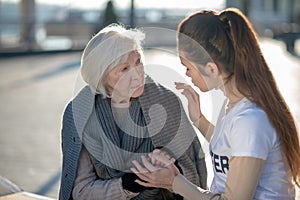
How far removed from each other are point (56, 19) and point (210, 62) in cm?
2632

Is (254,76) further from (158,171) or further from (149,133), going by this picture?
(149,133)

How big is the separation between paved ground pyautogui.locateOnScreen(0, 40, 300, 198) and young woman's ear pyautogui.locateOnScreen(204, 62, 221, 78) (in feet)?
1.63

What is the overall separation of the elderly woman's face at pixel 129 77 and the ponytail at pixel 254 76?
549 mm

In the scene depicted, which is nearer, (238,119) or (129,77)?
(238,119)

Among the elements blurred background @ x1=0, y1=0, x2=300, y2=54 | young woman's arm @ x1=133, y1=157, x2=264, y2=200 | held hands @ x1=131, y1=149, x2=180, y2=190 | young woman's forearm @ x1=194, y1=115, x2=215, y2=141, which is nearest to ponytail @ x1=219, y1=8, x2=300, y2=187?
young woman's arm @ x1=133, y1=157, x2=264, y2=200

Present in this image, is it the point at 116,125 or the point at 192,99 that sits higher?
the point at 192,99

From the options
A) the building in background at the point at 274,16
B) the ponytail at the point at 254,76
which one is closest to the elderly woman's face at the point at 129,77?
the ponytail at the point at 254,76

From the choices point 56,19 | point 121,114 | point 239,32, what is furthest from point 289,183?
point 56,19

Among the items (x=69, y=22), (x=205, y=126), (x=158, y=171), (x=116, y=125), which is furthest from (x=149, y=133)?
(x=69, y=22)

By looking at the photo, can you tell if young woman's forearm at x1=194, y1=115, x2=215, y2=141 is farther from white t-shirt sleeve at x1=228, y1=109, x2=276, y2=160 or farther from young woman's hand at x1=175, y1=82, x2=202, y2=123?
white t-shirt sleeve at x1=228, y1=109, x2=276, y2=160

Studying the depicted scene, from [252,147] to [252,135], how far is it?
4 centimetres

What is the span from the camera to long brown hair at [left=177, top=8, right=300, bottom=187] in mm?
2232

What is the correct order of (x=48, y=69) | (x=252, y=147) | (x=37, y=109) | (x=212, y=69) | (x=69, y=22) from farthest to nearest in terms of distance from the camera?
(x=69, y=22) < (x=48, y=69) < (x=37, y=109) < (x=212, y=69) < (x=252, y=147)

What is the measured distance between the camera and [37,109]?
9562 mm
